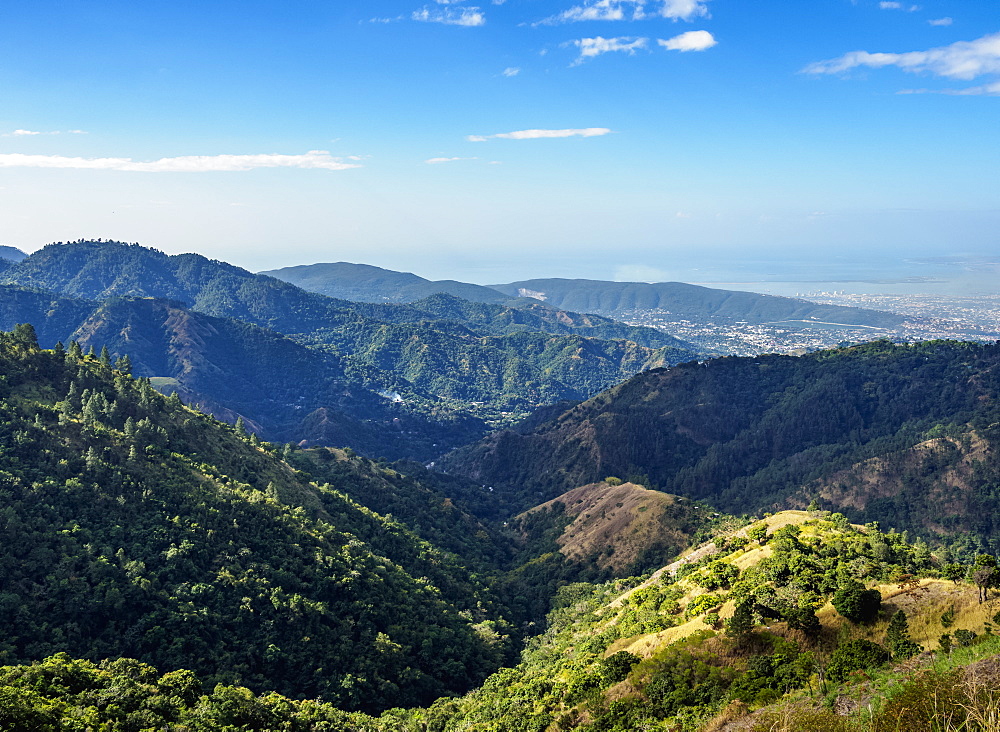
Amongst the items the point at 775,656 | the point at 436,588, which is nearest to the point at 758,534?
the point at 775,656

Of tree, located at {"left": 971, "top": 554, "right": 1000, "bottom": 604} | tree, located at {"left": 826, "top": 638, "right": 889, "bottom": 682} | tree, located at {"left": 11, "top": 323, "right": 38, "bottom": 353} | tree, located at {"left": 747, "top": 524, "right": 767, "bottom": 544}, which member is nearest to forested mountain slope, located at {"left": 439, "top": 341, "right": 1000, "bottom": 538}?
tree, located at {"left": 747, "top": 524, "right": 767, "bottom": 544}

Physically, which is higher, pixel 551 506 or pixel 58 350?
pixel 58 350

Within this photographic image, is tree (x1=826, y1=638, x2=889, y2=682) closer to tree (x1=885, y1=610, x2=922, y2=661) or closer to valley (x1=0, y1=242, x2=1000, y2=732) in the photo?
valley (x1=0, y1=242, x2=1000, y2=732)

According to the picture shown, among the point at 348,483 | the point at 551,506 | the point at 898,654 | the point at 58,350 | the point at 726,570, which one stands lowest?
the point at 551,506

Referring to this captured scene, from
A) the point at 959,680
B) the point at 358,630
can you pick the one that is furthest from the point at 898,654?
the point at 358,630

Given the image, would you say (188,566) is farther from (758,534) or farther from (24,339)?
(758,534)

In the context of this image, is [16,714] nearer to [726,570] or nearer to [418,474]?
[726,570]
